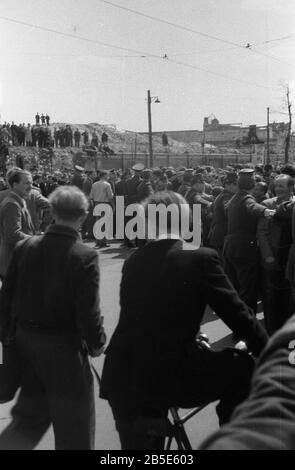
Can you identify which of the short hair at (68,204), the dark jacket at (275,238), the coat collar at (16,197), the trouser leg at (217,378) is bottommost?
the trouser leg at (217,378)

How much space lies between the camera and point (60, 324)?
2699 millimetres

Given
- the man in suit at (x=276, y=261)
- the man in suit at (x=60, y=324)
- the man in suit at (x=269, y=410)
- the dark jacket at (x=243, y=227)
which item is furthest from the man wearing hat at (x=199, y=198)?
the man in suit at (x=269, y=410)

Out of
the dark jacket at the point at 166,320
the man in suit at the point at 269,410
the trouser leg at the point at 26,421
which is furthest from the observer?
the trouser leg at the point at 26,421

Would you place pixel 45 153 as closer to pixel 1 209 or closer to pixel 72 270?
pixel 1 209

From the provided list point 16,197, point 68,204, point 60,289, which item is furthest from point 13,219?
point 60,289

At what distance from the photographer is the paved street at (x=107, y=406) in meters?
3.48

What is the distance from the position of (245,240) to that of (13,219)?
7.37 feet

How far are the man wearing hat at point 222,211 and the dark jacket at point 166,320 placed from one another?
12.9ft

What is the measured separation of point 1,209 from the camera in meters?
4.68

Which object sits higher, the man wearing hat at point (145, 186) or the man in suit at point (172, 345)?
the man wearing hat at point (145, 186)

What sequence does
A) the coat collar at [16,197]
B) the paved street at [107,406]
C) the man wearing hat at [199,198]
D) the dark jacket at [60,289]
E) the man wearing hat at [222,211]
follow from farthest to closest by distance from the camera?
the man wearing hat at [199,198] < the man wearing hat at [222,211] < the coat collar at [16,197] < the paved street at [107,406] < the dark jacket at [60,289]

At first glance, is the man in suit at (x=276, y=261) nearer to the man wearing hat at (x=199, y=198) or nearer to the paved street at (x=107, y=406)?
the paved street at (x=107, y=406)

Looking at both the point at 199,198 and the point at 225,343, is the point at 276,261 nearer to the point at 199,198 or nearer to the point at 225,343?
the point at 225,343
